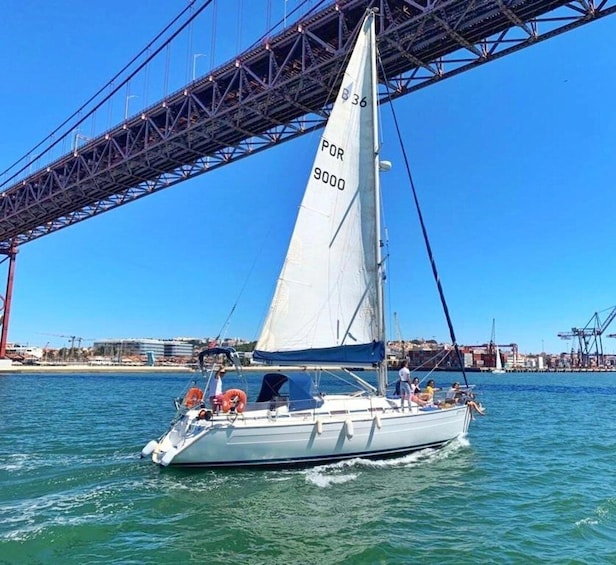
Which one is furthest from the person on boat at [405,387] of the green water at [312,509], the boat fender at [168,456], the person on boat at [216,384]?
the boat fender at [168,456]

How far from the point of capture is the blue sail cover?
10922 mm

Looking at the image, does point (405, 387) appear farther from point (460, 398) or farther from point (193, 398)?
point (193, 398)

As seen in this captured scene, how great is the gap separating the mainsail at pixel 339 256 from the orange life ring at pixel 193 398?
144 cm

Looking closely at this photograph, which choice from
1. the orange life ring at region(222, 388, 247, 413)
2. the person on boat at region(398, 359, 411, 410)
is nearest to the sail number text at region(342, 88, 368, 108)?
the person on boat at region(398, 359, 411, 410)

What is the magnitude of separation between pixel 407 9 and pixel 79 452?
62.9 feet

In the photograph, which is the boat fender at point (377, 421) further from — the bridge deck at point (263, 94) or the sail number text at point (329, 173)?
the bridge deck at point (263, 94)

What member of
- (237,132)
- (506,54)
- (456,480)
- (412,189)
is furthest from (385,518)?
(237,132)

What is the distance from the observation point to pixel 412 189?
1456cm

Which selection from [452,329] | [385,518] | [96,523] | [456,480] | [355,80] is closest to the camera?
[96,523]

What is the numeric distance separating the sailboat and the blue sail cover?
2cm

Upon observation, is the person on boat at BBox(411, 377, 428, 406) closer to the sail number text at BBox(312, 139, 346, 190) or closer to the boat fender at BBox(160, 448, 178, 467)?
the sail number text at BBox(312, 139, 346, 190)

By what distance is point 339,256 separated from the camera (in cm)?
1212

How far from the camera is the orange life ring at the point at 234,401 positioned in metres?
9.91

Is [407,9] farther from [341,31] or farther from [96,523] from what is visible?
[96,523]
